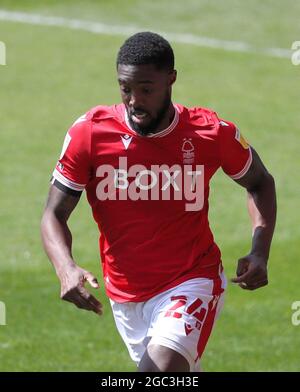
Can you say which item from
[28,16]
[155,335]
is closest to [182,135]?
[155,335]

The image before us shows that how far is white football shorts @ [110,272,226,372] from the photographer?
865cm

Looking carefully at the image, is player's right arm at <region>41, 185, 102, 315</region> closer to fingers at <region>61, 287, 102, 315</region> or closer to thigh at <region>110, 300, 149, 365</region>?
fingers at <region>61, 287, 102, 315</region>

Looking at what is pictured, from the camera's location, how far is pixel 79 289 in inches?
318

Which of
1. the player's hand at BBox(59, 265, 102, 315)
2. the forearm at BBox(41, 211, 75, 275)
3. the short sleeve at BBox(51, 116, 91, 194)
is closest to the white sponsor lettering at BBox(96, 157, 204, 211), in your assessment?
the short sleeve at BBox(51, 116, 91, 194)

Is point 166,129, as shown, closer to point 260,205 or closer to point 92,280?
point 260,205

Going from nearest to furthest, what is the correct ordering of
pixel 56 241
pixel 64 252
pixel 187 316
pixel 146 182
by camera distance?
pixel 64 252 < pixel 56 241 < pixel 187 316 < pixel 146 182

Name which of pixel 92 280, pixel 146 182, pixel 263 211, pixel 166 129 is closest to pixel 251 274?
pixel 263 211

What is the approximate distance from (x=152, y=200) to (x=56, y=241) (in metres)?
0.80

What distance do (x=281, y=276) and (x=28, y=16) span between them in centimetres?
1536

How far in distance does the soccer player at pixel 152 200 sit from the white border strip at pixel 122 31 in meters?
18.5

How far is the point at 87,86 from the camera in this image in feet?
84.1

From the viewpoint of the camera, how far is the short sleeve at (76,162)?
8.88 meters

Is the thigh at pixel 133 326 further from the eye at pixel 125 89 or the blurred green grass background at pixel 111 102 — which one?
the blurred green grass background at pixel 111 102

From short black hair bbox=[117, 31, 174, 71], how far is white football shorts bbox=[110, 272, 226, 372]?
159 cm
